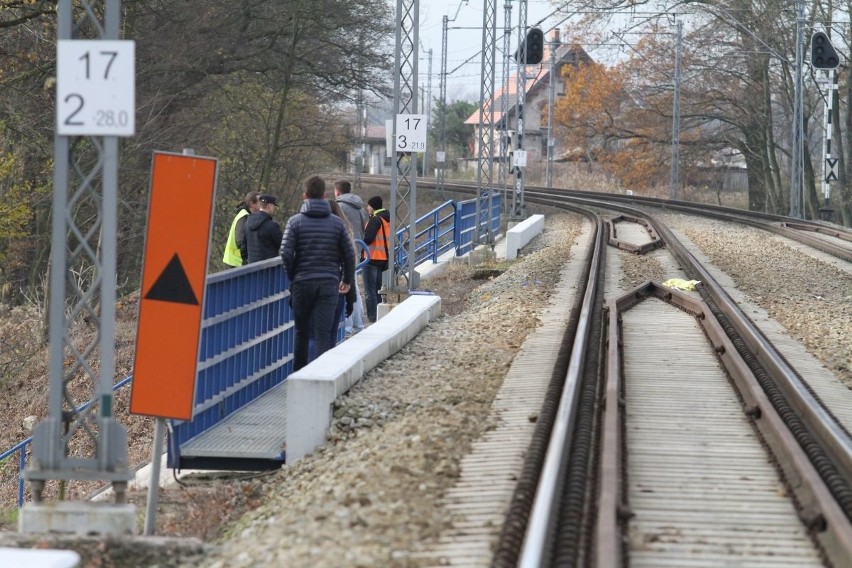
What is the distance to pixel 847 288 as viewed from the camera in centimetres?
1920

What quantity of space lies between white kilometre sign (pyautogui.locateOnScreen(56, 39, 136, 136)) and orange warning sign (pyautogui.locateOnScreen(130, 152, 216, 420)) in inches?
23.6

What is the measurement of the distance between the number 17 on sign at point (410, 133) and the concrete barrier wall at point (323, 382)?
269 inches

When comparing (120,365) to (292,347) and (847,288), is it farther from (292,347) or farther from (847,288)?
(847,288)

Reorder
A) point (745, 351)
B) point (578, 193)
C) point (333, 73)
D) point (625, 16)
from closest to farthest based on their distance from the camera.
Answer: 1. point (745, 351)
2. point (333, 73)
3. point (625, 16)
4. point (578, 193)

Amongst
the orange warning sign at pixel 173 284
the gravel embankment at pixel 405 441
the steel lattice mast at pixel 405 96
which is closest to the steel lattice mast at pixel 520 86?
the steel lattice mast at pixel 405 96

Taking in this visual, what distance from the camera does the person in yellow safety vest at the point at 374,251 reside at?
719 inches

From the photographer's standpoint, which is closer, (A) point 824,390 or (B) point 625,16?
(A) point 824,390

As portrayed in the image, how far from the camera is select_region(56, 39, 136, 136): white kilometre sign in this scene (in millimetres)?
6820

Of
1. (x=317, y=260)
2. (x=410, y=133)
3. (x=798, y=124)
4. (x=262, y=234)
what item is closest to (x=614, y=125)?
(x=798, y=124)

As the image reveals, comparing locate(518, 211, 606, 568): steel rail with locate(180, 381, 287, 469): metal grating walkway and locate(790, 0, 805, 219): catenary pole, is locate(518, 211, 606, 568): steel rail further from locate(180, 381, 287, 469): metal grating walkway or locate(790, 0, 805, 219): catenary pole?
locate(790, 0, 805, 219): catenary pole

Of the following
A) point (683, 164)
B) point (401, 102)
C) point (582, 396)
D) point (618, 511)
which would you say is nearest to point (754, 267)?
point (401, 102)

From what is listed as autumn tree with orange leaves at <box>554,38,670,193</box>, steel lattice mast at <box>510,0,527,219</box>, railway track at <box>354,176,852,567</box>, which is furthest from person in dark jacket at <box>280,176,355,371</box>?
autumn tree with orange leaves at <box>554,38,670,193</box>

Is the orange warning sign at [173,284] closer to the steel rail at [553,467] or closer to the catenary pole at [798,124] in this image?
the steel rail at [553,467]

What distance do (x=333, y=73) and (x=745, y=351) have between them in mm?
21788
